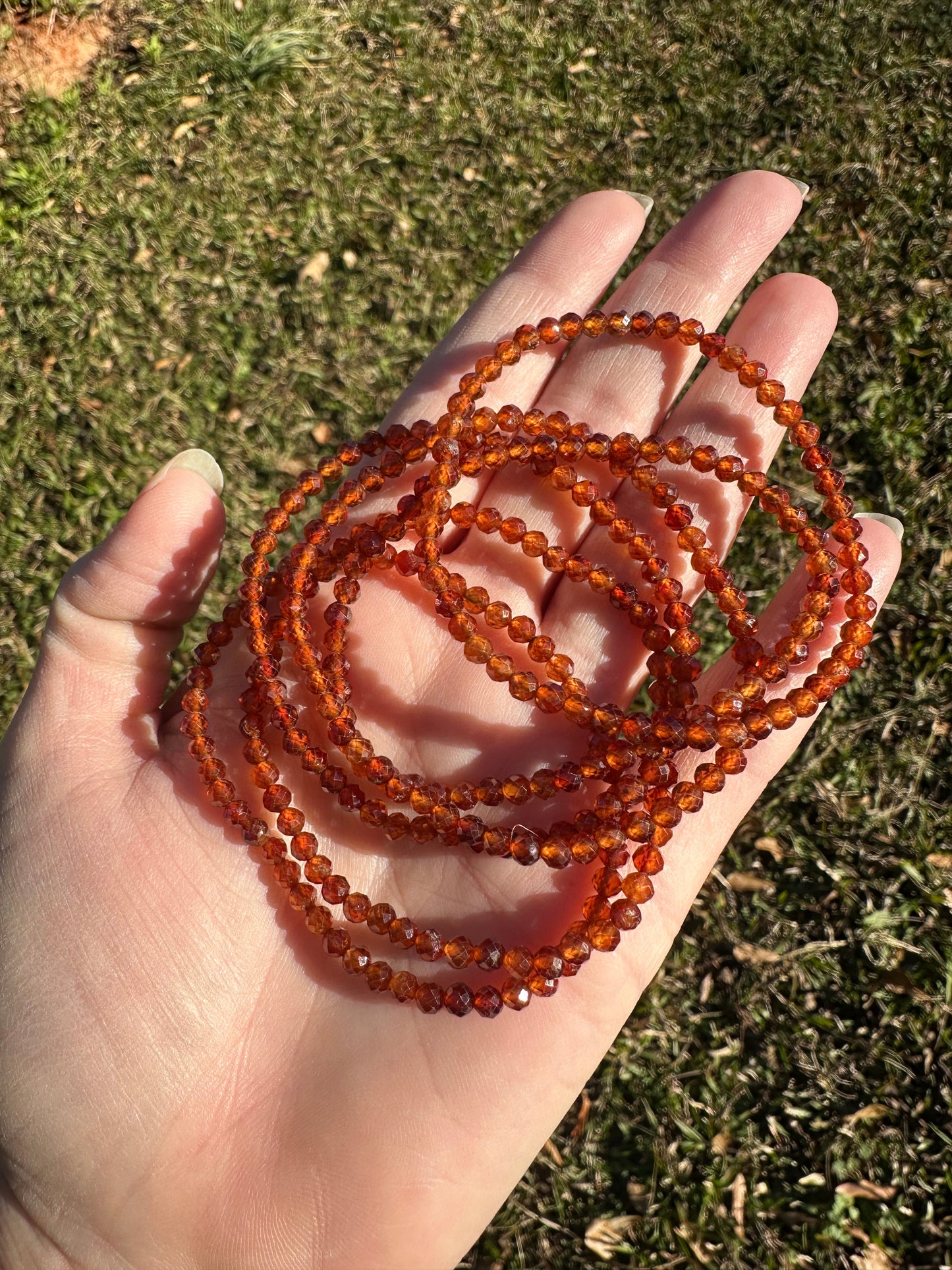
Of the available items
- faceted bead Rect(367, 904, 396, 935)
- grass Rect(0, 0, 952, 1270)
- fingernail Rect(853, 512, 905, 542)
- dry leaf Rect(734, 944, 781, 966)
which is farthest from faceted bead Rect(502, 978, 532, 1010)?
fingernail Rect(853, 512, 905, 542)

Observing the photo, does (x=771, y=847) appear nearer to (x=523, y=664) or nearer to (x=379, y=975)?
(x=523, y=664)

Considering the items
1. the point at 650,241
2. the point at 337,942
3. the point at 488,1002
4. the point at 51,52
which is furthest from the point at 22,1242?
the point at 51,52

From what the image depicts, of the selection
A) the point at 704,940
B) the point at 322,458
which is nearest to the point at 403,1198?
the point at 704,940

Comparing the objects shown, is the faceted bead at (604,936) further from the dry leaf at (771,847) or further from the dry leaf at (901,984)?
the dry leaf at (901,984)

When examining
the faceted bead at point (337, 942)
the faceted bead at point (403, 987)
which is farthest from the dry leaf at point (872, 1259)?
the faceted bead at point (337, 942)

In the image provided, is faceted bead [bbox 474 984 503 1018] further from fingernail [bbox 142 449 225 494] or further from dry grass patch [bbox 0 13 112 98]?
dry grass patch [bbox 0 13 112 98]

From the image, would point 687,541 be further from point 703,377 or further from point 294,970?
point 294,970
